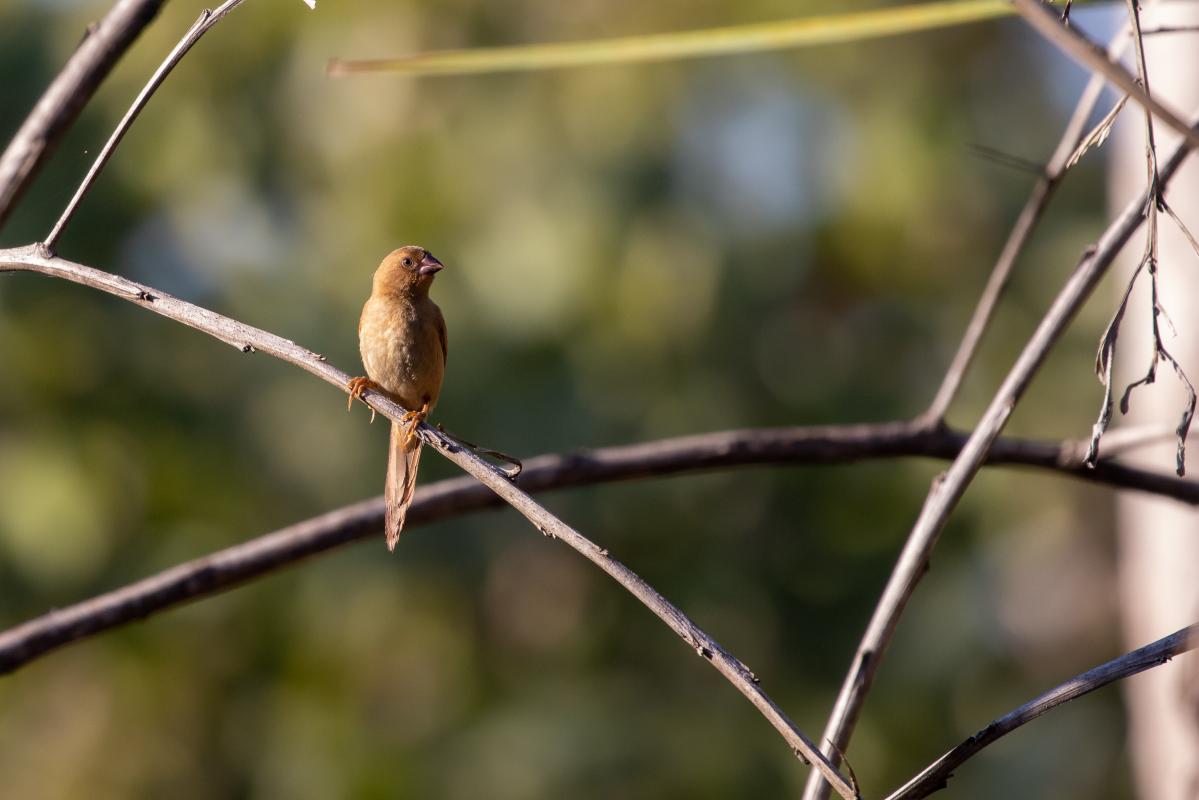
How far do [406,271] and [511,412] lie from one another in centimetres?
561

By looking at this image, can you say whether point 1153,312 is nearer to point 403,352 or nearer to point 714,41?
point 714,41

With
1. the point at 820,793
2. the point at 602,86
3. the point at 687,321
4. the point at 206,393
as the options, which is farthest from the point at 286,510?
the point at 820,793

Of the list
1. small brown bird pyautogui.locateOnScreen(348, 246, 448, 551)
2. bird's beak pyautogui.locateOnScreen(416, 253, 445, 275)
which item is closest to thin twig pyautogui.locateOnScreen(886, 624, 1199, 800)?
small brown bird pyautogui.locateOnScreen(348, 246, 448, 551)

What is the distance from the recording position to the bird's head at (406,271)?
12.7ft

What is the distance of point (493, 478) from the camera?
1801 millimetres

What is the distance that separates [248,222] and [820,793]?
9801 mm

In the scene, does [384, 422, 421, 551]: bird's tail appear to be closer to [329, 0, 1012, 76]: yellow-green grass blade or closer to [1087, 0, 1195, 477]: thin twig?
[329, 0, 1012, 76]: yellow-green grass blade

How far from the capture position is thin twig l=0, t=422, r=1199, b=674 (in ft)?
9.89

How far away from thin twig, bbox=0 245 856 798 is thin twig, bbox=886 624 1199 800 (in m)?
0.16

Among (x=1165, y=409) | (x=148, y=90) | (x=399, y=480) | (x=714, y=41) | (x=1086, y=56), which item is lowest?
(x=1086, y=56)

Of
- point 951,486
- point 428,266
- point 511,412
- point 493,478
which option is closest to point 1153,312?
point 951,486

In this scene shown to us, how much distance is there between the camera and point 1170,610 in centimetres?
559

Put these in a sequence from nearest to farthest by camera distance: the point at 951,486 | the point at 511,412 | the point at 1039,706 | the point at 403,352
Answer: the point at 1039,706 → the point at 951,486 → the point at 403,352 → the point at 511,412

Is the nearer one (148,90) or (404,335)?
(148,90)
